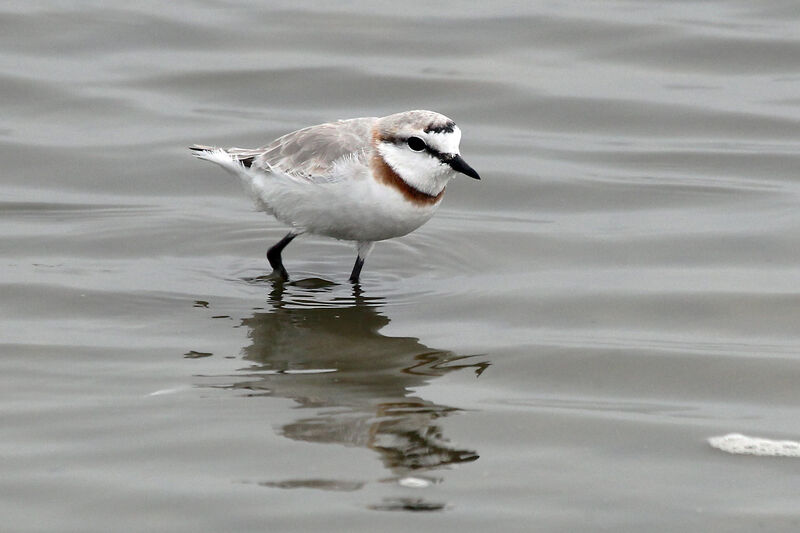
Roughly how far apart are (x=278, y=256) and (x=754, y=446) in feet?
12.6

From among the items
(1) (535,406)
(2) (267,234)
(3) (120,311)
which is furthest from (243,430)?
(2) (267,234)

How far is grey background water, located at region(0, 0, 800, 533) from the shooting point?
17.7ft

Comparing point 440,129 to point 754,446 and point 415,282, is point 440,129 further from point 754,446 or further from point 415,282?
point 754,446

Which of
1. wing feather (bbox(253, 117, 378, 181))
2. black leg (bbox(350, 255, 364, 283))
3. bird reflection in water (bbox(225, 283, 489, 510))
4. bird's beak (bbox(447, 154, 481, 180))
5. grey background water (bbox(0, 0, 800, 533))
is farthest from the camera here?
black leg (bbox(350, 255, 364, 283))

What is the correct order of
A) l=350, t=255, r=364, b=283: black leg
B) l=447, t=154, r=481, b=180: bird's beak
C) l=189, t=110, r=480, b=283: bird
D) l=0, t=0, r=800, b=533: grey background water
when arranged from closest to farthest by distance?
l=0, t=0, r=800, b=533: grey background water, l=447, t=154, r=481, b=180: bird's beak, l=189, t=110, r=480, b=283: bird, l=350, t=255, r=364, b=283: black leg

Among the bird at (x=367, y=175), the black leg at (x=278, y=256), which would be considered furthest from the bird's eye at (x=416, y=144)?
the black leg at (x=278, y=256)

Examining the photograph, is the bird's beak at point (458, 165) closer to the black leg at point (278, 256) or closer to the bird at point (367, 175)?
the bird at point (367, 175)

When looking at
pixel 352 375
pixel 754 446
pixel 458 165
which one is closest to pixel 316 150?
pixel 458 165

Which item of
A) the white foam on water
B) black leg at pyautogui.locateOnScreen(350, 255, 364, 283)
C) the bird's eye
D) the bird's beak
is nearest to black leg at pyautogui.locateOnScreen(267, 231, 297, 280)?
black leg at pyautogui.locateOnScreen(350, 255, 364, 283)

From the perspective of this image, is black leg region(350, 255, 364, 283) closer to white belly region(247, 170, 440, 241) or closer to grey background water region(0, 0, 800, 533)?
grey background water region(0, 0, 800, 533)

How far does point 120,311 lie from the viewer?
773cm

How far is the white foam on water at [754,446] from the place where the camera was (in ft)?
18.9

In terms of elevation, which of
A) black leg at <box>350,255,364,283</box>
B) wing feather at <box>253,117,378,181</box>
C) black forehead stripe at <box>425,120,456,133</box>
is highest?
black forehead stripe at <box>425,120,456,133</box>

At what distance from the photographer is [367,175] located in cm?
782
